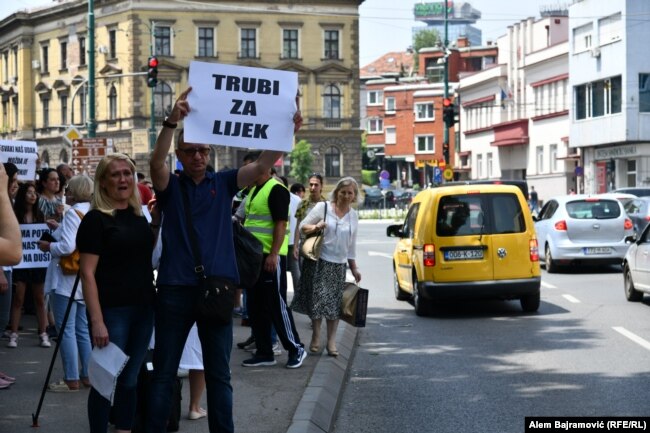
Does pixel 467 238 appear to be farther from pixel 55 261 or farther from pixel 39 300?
pixel 55 261

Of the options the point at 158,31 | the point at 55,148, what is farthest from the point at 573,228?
the point at 55,148

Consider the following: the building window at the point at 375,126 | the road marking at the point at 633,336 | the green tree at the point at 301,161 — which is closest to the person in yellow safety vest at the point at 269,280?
the road marking at the point at 633,336

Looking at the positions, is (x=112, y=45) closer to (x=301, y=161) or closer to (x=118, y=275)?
(x=301, y=161)

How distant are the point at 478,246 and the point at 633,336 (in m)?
3.05

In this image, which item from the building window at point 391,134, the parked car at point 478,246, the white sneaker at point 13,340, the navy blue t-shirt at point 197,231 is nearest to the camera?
the navy blue t-shirt at point 197,231

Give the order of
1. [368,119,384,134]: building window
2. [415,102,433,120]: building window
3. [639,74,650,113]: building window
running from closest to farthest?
1. [639,74,650,113]: building window
2. [415,102,433,120]: building window
3. [368,119,384,134]: building window

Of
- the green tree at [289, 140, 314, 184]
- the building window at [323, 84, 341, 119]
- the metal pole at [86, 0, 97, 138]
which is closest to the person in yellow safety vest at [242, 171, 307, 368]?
the metal pole at [86, 0, 97, 138]

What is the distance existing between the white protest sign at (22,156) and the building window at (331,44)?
75314 mm

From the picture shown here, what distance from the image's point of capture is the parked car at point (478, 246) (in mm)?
16328

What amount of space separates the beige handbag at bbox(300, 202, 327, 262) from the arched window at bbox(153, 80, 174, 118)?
74.6 m

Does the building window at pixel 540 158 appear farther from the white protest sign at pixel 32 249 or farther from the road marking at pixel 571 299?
the white protest sign at pixel 32 249

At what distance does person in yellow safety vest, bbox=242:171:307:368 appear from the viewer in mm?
10656

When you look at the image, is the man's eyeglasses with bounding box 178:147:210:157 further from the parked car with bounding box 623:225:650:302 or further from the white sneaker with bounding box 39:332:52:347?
the parked car with bounding box 623:225:650:302

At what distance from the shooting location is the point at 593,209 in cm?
2420
